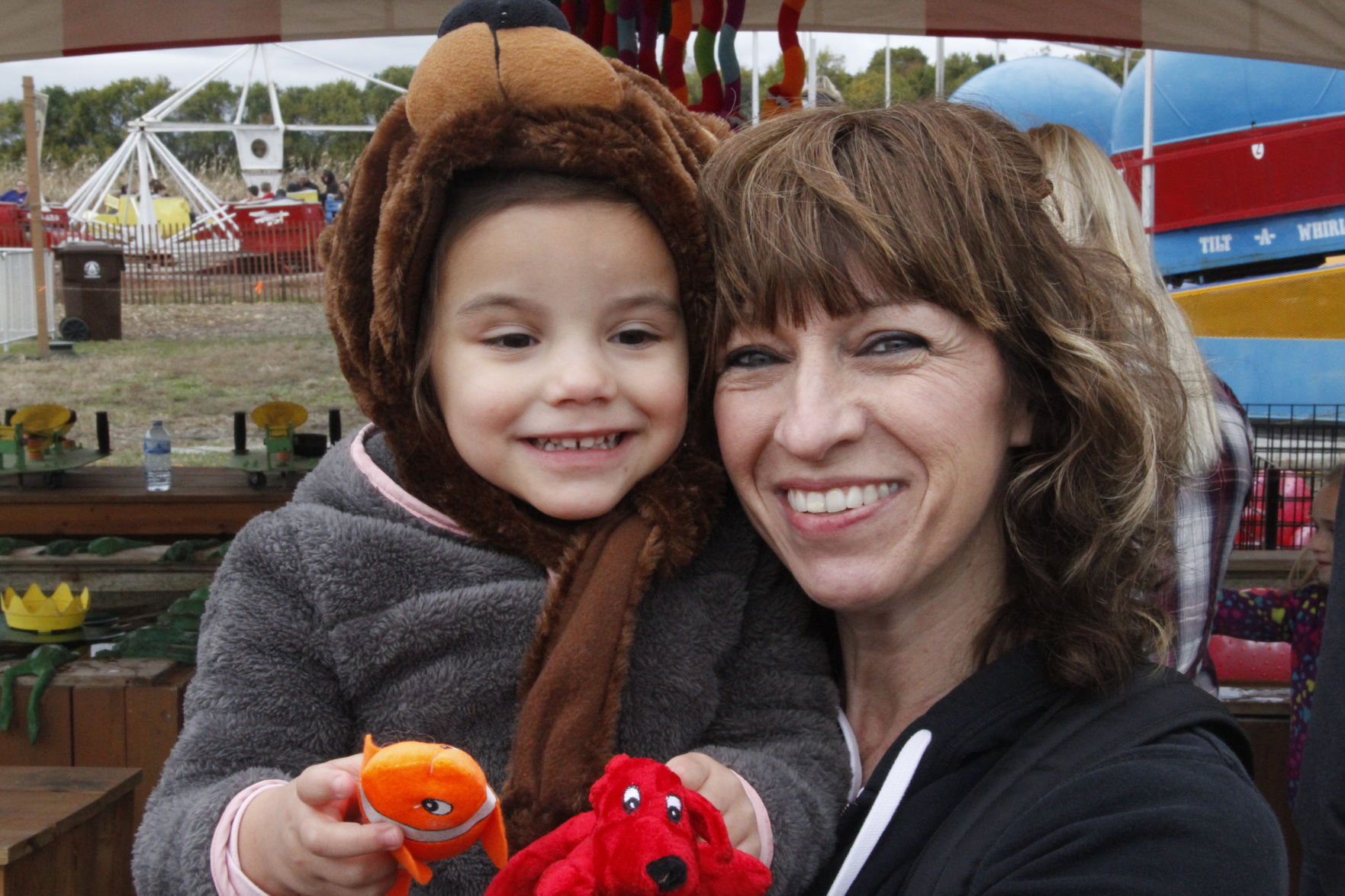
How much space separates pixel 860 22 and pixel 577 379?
11.3 feet

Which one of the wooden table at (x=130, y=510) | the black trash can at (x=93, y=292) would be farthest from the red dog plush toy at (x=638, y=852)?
the black trash can at (x=93, y=292)

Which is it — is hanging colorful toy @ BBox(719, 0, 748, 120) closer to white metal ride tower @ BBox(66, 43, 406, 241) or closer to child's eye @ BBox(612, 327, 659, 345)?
child's eye @ BBox(612, 327, 659, 345)

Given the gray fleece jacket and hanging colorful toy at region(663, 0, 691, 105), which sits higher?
hanging colorful toy at region(663, 0, 691, 105)

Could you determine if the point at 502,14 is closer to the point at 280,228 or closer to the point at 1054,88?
the point at 1054,88

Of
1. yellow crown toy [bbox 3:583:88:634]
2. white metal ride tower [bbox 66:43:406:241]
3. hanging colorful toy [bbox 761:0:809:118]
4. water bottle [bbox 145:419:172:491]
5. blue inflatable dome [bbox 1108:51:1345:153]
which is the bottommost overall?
yellow crown toy [bbox 3:583:88:634]

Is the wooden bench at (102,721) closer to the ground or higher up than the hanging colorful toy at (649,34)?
closer to the ground

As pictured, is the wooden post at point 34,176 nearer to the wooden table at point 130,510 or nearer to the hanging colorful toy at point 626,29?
the wooden table at point 130,510

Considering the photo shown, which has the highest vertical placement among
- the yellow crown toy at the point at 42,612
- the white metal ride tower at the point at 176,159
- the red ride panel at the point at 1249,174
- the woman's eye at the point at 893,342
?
the white metal ride tower at the point at 176,159

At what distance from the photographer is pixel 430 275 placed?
1.48m

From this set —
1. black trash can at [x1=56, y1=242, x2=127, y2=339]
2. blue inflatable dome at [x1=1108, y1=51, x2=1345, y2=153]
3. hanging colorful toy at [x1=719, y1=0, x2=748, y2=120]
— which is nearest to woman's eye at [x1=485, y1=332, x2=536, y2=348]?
hanging colorful toy at [x1=719, y1=0, x2=748, y2=120]

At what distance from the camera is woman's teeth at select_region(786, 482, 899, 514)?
134 centimetres

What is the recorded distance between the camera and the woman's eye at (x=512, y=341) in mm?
1436

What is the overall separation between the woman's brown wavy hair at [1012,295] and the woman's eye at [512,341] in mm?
245

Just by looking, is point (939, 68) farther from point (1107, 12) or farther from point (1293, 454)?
point (1293, 454)
